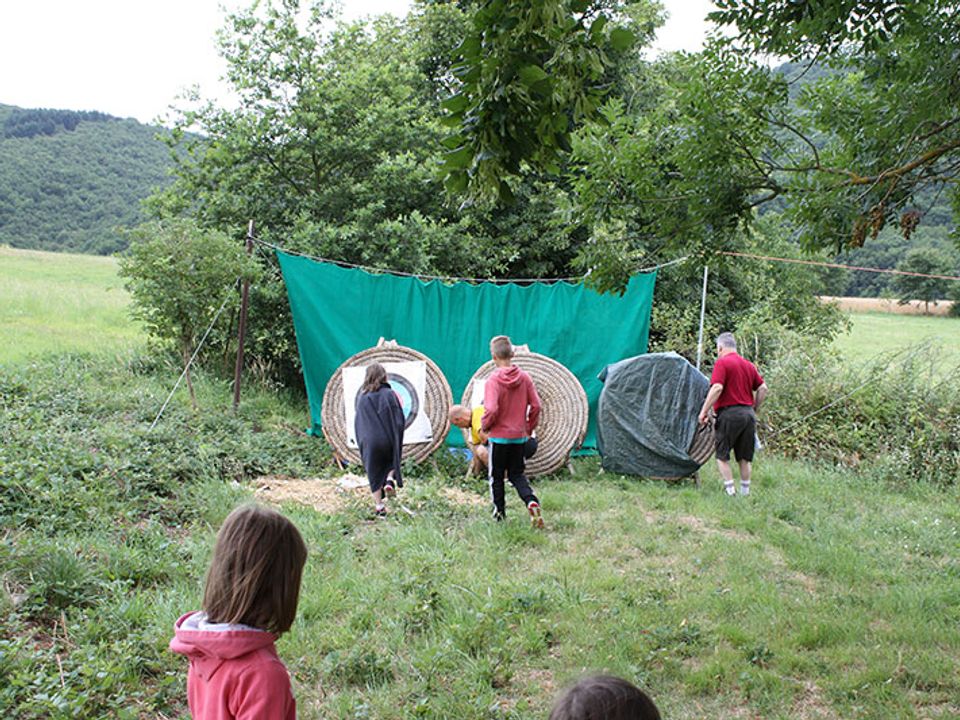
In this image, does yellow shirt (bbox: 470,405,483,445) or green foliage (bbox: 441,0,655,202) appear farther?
yellow shirt (bbox: 470,405,483,445)

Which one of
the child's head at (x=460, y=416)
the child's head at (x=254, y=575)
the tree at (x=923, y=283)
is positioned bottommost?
the child's head at (x=460, y=416)

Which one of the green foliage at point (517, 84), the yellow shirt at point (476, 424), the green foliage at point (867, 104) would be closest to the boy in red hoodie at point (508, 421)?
the yellow shirt at point (476, 424)

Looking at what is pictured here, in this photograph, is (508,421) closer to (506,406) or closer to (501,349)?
(506,406)

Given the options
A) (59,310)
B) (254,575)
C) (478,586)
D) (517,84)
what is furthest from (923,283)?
(254,575)

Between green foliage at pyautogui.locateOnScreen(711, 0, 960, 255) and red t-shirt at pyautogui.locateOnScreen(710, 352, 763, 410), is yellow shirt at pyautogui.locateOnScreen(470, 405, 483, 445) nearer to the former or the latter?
red t-shirt at pyautogui.locateOnScreen(710, 352, 763, 410)

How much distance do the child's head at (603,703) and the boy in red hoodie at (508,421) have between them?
4.62 meters

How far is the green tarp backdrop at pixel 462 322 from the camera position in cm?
938

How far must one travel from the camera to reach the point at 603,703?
5.01ft

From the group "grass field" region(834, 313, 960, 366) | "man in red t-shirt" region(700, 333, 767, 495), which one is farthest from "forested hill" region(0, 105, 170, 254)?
"man in red t-shirt" region(700, 333, 767, 495)

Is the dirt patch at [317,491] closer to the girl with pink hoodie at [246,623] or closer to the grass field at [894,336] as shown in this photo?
the girl with pink hoodie at [246,623]

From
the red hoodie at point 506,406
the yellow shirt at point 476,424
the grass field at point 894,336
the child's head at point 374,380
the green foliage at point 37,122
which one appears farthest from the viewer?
the green foliage at point 37,122

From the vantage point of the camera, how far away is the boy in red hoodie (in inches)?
245

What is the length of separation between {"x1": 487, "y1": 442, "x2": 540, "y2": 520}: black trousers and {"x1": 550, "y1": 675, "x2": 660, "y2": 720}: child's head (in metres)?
4.69

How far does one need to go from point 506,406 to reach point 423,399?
288 cm
